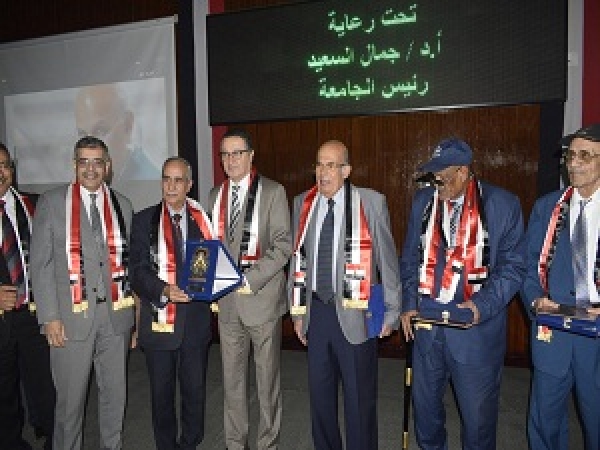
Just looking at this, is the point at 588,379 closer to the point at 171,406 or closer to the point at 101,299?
the point at 171,406

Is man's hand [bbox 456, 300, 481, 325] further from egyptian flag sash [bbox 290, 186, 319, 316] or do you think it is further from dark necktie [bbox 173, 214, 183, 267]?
dark necktie [bbox 173, 214, 183, 267]

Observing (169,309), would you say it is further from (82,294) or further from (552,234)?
(552,234)

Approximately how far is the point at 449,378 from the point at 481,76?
2879 mm

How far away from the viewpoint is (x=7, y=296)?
2.75m

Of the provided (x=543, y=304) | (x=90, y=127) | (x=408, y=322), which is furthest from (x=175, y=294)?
(x=90, y=127)

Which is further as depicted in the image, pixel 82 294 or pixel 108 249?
pixel 108 249

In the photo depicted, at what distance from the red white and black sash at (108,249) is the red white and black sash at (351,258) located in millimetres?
1000

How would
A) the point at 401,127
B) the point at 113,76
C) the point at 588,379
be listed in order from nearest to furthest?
1. the point at 588,379
2. the point at 401,127
3. the point at 113,76

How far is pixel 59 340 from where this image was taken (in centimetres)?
264

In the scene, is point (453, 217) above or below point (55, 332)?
above

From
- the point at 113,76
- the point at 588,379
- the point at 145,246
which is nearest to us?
the point at 588,379

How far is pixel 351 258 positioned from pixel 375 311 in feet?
1.03

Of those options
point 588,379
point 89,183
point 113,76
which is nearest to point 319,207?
point 89,183

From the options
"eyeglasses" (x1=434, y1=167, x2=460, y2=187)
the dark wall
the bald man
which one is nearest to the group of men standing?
"eyeglasses" (x1=434, y1=167, x2=460, y2=187)
